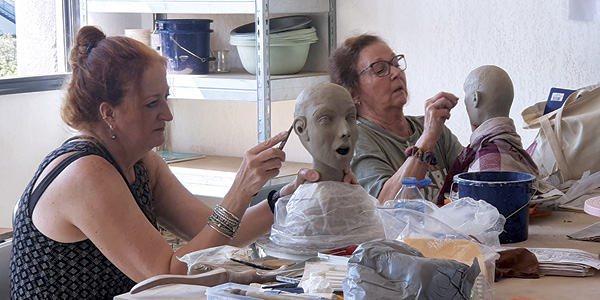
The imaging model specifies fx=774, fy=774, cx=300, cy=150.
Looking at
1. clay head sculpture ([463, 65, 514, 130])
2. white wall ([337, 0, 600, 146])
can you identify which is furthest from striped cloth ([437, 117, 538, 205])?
white wall ([337, 0, 600, 146])

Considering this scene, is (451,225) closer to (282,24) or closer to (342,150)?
(342,150)

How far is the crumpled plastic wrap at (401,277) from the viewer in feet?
3.51

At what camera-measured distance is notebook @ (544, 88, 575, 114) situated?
273 cm

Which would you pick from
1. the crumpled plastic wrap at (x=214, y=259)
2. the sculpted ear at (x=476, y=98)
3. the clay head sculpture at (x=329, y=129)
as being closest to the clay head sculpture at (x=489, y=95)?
the sculpted ear at (x=476, y=98)

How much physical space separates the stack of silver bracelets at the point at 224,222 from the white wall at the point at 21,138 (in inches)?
86.5

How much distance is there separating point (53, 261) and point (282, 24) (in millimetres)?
2084

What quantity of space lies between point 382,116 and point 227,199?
827mm

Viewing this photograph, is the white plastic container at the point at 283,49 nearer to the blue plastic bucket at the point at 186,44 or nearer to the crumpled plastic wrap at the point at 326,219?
the blue plastic bucket at the point at 186,44

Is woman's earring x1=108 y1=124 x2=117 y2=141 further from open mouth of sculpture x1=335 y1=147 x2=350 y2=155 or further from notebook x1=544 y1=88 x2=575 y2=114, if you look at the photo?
notebook x1=544 y1=88 x2=575 y2=114

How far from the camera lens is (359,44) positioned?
2.54 m

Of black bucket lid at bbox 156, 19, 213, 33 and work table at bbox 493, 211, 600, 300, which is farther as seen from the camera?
black bucket lid at bbox 156, 19, 213, 33

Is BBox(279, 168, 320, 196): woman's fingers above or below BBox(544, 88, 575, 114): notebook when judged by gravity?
below

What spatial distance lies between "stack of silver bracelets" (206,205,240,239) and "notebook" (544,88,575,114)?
4.69ft

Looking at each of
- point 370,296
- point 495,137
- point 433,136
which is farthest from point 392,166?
point 370,296
